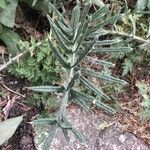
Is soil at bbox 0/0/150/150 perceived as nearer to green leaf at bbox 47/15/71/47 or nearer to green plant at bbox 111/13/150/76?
green plant at bbox 111/13/150/76

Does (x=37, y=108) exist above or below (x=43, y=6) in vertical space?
below

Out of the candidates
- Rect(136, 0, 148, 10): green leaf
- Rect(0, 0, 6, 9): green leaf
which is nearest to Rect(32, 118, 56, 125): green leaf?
Rect(0, 0, 6, 9): green leaf

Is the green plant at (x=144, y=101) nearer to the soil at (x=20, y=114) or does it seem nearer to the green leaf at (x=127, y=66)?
the green leaf at (x=127, y=66)

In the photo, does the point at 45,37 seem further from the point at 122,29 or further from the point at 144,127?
the point at 144,127

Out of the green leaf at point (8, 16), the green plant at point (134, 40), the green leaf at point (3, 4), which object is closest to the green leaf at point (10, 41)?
the green leaf at point (8, 16)

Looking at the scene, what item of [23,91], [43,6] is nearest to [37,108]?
[23,91]

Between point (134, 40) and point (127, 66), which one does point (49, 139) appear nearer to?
point (127, 66)
